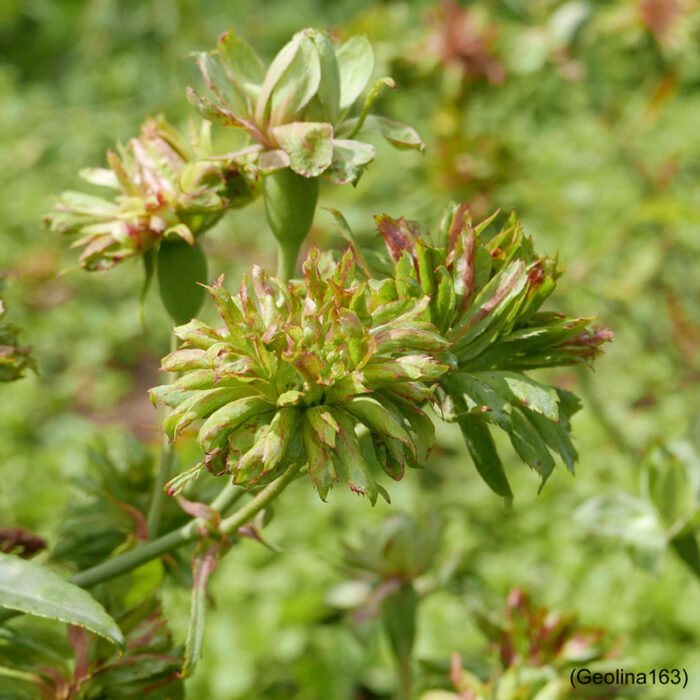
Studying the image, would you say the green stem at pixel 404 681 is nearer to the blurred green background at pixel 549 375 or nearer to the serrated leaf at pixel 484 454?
the blurred green background at pixel 549 375

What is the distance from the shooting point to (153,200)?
86cm

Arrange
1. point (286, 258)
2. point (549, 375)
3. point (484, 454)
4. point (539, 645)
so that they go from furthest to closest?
point (549, 375), point (539, 645), point (286, 258), point (484, 454)

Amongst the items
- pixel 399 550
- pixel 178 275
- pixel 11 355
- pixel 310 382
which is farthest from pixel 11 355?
pixel 399 550

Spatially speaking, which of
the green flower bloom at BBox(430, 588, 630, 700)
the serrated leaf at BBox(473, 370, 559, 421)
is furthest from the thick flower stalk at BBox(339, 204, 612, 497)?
the green flower bloom at BBox(430, 588, 630, 700)

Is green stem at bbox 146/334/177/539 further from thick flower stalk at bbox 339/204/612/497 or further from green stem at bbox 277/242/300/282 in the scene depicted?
thick flower stalk at bbox 339/204/612/497

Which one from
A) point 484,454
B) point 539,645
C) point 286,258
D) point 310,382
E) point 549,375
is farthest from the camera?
point 549,375

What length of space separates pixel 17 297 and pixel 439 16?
7.68 feet

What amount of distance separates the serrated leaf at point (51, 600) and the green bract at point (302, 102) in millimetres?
392

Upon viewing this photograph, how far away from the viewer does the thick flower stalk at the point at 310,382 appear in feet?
2.12

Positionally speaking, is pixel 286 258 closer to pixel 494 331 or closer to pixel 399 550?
pixel 494 331

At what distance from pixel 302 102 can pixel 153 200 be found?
0.18 metres

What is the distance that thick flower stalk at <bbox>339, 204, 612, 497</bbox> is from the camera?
71 centimetres

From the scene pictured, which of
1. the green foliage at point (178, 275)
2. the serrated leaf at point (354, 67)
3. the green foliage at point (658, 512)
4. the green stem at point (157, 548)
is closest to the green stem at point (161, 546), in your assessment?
the green stem at point (157, 548)

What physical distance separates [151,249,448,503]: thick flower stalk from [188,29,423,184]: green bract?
0.14m
